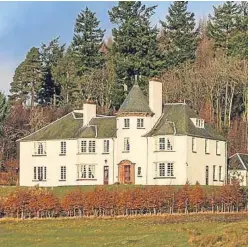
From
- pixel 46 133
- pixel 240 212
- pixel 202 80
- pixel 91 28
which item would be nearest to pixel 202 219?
pixel 240 212

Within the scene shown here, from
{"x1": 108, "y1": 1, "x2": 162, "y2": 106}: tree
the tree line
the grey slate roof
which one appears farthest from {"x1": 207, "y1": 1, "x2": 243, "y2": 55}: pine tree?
the grey slate roof

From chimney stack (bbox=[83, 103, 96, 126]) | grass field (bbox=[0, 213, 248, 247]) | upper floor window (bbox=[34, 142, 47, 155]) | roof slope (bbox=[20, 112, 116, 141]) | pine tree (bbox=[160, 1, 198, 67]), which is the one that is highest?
pine tree (bbox=[160, 1, 198, 67])

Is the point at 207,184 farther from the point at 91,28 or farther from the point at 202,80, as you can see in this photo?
the point at 91,28

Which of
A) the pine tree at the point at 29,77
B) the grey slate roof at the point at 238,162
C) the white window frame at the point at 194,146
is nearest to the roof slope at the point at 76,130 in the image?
the white window frame at the point at 194,146

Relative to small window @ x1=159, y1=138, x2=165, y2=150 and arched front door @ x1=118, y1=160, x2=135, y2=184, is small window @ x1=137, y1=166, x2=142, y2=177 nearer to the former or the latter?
arched front door @ x1=118, y1=160, x2=135, y2=184

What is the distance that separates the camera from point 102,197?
53.4 metres

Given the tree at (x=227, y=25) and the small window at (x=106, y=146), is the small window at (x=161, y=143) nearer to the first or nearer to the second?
the small window at (x=106, y=146)

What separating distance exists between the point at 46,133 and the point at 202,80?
19.8 metres

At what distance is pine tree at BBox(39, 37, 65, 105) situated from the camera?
3935 inches

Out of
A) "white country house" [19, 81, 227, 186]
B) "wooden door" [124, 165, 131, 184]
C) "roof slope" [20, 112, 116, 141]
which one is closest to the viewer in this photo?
"white country house" [19, 81, 227, 186]

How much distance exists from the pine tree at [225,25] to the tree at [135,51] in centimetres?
705

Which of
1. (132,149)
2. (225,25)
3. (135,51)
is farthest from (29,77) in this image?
(132,149)

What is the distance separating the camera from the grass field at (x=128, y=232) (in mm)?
29000

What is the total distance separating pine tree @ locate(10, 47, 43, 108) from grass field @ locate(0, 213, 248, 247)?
161ft
